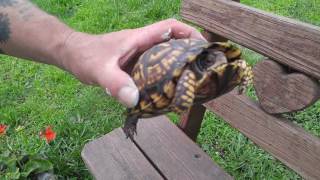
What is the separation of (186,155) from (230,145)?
0.70 meters

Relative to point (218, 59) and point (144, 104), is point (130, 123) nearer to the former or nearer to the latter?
point (144, 104)

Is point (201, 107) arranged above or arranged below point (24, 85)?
above

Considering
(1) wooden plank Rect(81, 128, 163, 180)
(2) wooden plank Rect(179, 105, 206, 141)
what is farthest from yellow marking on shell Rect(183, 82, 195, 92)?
(2) wooden plank Rect(179, 105, 206, 141)

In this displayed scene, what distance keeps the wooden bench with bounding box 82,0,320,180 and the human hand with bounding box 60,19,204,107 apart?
30 centimetres

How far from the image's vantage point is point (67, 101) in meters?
2.74

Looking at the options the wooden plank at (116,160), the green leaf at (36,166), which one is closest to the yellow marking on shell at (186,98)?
the wooden plank at (116,160)

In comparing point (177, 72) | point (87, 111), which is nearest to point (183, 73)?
point (177, 72)

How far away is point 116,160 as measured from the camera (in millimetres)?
1678

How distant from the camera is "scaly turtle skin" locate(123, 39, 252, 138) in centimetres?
104

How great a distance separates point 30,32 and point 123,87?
18.0 inches

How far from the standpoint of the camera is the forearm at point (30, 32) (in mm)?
1342

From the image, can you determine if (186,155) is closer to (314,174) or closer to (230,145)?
(314,174)

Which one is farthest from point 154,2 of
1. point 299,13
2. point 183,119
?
point 183,119

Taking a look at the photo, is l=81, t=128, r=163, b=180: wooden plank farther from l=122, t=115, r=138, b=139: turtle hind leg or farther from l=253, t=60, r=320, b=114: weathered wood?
l=253, t=60, r=320, b=114: weathered wood
